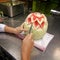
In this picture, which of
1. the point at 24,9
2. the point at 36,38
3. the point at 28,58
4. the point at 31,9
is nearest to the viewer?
the point at 28,58

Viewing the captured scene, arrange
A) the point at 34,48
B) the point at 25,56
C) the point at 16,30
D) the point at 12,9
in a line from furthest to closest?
1. the point at 12,9
2. the point at 16,30
3. the point at 34,48
4. the point at 25,56

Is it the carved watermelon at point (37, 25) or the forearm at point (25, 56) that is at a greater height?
the carved watermelon at point (37, 25)

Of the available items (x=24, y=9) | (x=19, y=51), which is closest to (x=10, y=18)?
(x=24, y=9)

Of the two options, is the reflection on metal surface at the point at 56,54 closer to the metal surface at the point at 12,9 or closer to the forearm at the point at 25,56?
the forearm at the point at 25,56

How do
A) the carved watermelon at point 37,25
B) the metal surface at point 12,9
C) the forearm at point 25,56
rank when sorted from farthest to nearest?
the metal surface at point 12,9, the carved watermelon at point 37,25, the forearm at point 25,56

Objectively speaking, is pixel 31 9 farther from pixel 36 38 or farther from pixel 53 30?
→ pixel 36 38

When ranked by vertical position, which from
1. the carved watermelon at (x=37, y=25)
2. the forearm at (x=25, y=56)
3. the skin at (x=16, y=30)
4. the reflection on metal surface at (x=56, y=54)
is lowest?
the reflection on metal surface at (x=56, y=54)

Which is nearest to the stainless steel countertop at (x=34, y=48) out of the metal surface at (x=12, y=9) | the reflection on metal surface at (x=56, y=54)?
the reflection on metal surface at (x=56, y=54)

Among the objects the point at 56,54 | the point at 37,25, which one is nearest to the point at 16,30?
the point at 37,25

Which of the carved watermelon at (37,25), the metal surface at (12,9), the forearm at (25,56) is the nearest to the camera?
the forearm at (25,56)

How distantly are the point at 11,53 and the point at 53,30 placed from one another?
1.34 ft

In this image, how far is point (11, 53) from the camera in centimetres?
70

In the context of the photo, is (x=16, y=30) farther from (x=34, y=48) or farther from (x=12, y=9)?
(x=12, y=9)

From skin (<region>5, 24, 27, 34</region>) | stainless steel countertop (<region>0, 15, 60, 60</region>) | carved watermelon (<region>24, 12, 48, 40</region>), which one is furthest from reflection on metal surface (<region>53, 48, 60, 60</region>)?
skin (<region>5, 24, 27, 34</region>)
